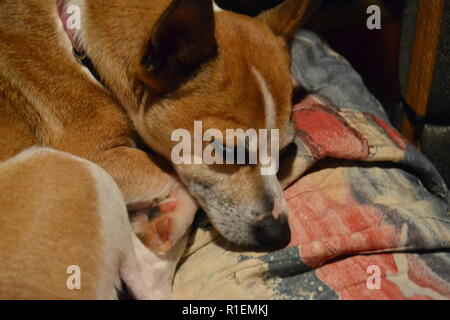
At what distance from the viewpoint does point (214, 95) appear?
1599 millimetres

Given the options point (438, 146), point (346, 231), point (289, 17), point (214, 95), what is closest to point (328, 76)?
point (438, 146)

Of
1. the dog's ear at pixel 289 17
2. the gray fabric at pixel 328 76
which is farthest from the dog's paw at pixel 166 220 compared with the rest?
the gray fabric at pixel 328 76

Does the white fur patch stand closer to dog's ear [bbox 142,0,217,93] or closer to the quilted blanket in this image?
dog's ear [bbox 142,0,217,93]

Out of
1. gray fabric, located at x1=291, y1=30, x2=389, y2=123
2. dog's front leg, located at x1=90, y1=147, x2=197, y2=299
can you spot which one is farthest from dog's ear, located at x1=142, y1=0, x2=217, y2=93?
gray fabric, located at x1=291, y1=30, x2=389, y2=123

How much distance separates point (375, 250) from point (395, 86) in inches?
58.6

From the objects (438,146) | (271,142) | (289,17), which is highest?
(289,17)

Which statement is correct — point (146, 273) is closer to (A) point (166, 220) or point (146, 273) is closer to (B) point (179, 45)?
(A) point (166, 220)

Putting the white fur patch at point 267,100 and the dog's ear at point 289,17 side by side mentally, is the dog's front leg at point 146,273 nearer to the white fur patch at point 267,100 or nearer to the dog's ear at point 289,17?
the white fur patch at point 267,100

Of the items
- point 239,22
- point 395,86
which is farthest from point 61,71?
point 395,86

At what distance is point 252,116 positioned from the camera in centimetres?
159

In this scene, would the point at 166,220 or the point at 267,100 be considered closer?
the point at 267,100

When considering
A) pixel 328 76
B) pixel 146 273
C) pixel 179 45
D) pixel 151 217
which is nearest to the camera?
pixel 179 45

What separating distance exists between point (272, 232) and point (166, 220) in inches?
14.5

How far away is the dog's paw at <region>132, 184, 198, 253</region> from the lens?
1.71 meters
